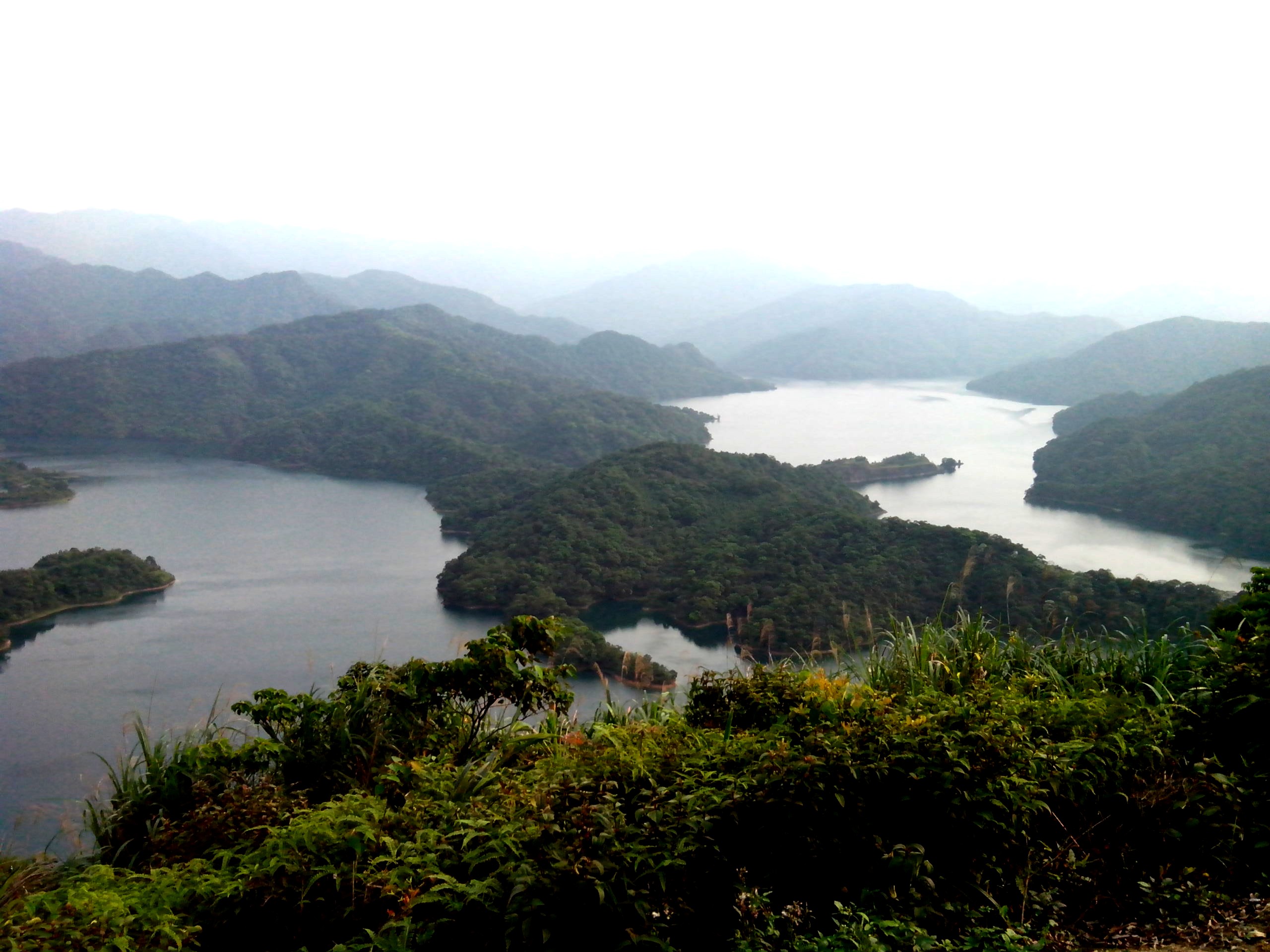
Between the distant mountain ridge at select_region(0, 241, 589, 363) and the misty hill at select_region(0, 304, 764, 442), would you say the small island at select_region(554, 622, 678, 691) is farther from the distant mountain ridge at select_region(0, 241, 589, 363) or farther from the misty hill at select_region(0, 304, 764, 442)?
the distant mountain ridge at select_region(0, 241, 589, 363)

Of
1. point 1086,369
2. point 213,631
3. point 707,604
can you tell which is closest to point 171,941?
point 707,604

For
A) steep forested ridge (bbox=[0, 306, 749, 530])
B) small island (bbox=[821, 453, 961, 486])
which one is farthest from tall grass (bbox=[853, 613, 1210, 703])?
small island (bbox=[821, 453, 961, 486])

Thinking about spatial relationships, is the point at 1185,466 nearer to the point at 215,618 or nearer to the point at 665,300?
the point at 215,618

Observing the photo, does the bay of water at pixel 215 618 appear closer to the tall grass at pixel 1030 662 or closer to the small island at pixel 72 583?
the small island at pixel 72 583

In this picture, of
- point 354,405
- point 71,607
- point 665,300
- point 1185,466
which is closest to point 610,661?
point 71,607

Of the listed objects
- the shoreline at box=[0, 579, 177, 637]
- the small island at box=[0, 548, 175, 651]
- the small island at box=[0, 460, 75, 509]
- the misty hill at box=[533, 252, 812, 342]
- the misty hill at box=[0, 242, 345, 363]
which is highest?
the misty hill at box=[533, 252, 812, 342]

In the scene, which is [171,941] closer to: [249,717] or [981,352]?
[249,717]

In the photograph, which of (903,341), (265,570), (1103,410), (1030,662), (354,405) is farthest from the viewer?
(903,341)
